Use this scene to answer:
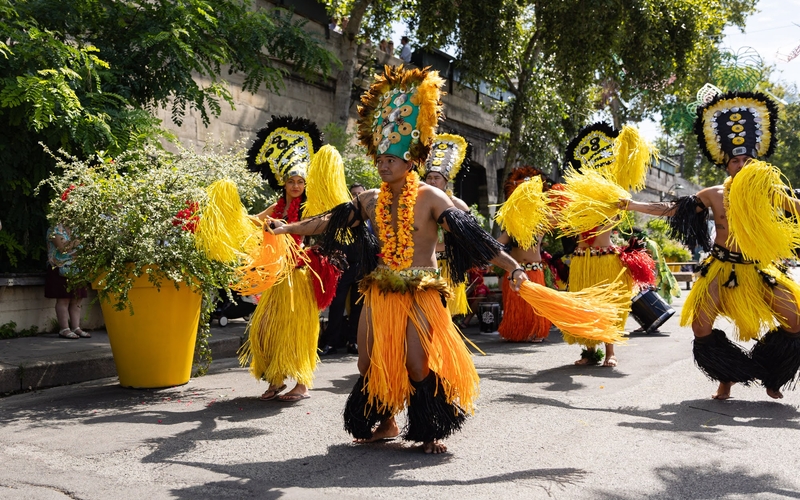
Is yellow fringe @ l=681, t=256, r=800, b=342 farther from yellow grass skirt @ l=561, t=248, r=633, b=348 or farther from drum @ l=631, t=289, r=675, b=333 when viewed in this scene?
drum @ l=631, t=289, r=675, b=333

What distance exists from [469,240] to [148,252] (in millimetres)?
2580

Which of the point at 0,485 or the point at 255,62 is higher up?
the point at 255,62

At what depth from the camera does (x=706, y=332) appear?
19.6 feet

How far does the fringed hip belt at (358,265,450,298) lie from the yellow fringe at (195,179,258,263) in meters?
1.07

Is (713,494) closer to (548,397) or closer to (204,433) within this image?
(548,397)

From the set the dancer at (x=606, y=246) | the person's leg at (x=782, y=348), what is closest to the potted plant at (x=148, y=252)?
the dancer at (x=606, y=246)

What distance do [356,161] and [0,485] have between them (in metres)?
8.35

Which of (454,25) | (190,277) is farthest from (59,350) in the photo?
(454,25)

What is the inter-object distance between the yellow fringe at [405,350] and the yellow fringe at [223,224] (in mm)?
1168

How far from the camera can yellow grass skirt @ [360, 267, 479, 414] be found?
172 inches

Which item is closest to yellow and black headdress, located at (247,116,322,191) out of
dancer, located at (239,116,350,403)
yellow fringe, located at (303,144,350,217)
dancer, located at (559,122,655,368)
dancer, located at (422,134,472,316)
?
dancer, located at (239,116,350,403)

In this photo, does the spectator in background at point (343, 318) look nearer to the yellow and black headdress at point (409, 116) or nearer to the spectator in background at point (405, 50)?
the yellow and black headdress at point (409, 116)

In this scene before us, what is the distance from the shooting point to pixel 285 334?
5672mm

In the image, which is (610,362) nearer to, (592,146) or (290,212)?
(592,146)
